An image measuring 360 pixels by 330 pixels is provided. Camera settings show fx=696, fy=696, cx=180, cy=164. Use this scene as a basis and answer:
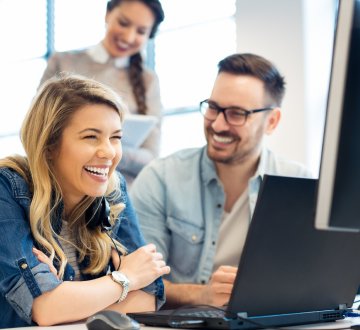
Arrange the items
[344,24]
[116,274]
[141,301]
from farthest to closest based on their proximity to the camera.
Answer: [141,301], [116,274], [344,24]

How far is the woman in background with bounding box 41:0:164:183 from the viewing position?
11.0 ft

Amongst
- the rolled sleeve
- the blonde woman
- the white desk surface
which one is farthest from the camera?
the blonde woman

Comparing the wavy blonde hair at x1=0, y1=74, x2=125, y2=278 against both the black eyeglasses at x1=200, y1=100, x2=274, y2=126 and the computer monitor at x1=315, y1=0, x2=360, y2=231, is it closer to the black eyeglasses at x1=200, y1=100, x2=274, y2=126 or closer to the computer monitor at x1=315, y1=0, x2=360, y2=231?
the black eyeglasses at x1=200, y1=100, x2=274, y2=126

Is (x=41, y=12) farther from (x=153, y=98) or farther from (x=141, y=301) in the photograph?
(x=141, y=301)

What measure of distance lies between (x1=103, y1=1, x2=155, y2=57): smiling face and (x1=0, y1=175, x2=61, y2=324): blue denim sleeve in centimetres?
191

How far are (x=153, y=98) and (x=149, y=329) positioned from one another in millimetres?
2187

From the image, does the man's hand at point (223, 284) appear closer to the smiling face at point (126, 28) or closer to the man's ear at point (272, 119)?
the man's ear at point (272, 119)

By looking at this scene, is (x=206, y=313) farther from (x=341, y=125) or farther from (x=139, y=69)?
(x=139, y=69)

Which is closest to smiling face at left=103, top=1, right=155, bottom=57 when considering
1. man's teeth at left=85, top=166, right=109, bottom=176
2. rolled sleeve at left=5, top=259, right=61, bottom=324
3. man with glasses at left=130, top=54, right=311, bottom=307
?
man with glasses at left=130, top=54, right=311, bottom=307

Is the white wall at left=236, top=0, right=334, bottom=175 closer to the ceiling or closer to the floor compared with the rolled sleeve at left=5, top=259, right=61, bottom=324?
closer to the ceiling

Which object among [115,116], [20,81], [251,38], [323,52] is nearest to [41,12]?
[20,81]

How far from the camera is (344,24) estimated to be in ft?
3.20

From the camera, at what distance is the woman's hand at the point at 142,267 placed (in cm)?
174

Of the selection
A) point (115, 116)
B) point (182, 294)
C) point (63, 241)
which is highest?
point (115, 116)
